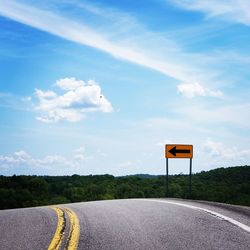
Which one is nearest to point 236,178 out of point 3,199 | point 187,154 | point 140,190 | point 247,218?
point 140,190

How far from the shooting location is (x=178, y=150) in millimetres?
21797

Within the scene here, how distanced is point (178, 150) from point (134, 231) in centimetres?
1380

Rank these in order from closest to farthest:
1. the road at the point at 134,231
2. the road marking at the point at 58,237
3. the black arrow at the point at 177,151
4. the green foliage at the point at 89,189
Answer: the road at the point at 134,231 → the road marking at the point at 58,237 → the black arrow at the point at 177,151 → the green foliage at the point at 89,189

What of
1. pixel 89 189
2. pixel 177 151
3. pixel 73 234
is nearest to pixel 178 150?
pixel 177 151

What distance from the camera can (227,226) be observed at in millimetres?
8453

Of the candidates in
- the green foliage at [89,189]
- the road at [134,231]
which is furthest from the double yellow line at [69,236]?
the green foliage at [89,189]

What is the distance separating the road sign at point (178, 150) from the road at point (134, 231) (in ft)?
34.0

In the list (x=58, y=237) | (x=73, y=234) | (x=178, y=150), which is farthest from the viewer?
(x=178, y=150)

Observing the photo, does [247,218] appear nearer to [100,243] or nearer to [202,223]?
[202,223]

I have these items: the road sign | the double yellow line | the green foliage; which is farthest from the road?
the green foliage

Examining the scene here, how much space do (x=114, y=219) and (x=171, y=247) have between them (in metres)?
3.69

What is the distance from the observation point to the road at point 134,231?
6945 mm

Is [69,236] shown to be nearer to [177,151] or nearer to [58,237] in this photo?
[58,237]

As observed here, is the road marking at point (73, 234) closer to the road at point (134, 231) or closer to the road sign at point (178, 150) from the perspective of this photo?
the road at point (134, 231)
